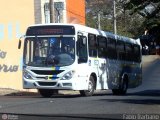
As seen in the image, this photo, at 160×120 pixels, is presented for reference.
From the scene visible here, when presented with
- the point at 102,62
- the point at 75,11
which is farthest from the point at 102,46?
the point at 75,11

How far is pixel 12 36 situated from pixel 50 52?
1267 centimetres

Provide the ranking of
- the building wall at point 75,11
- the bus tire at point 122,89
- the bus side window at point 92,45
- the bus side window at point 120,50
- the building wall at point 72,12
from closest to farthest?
the bus side window at point 92,45 < the bus side window at point 120,50 < the bus tire at point 122,89 < the building wall at point 72,12 < the building wall at point 75,11

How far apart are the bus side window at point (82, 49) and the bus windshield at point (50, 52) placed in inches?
14.4

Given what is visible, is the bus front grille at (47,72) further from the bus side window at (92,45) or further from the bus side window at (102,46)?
the bus side window at (102,46)

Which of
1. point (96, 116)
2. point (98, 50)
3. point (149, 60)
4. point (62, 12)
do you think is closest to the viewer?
point (96, 116)

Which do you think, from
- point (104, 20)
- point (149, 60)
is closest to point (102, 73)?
point (149, 60)

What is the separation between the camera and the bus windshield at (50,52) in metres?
24.4

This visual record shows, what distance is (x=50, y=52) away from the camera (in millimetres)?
24469

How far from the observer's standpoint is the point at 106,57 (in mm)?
27953

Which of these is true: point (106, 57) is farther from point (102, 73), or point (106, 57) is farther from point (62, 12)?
point (62, 12)

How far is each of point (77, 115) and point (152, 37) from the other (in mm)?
6779

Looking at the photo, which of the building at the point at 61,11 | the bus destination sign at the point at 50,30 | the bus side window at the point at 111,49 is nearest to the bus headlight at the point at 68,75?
the bus destination sign at the point at 50,30

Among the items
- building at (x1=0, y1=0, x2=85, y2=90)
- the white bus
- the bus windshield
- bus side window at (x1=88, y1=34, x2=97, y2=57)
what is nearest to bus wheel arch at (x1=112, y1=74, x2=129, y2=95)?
the white bus

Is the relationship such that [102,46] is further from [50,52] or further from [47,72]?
[47,72]
